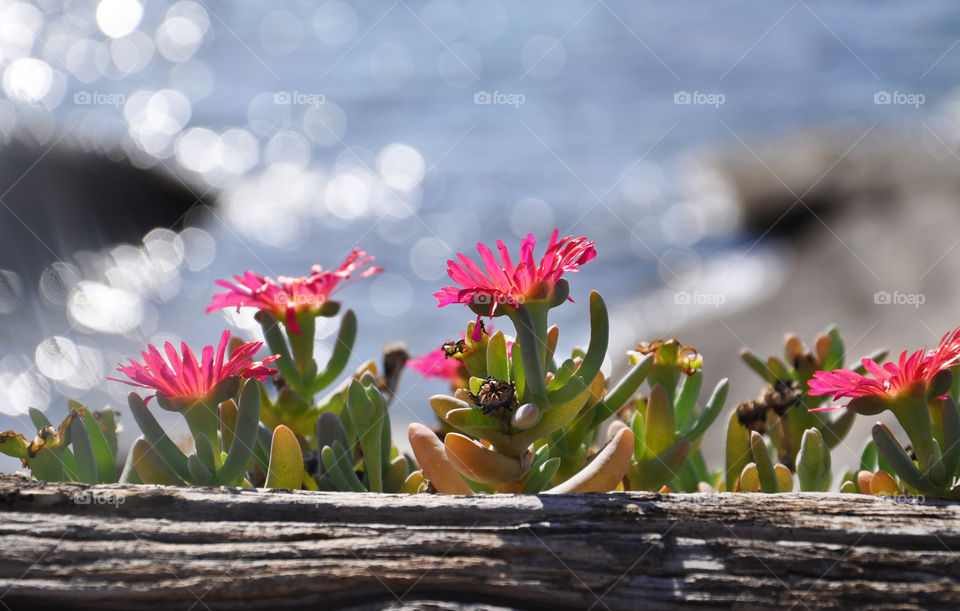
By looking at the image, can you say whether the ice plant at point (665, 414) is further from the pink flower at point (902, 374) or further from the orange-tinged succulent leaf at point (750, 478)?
the pink flower at point (902, 374)

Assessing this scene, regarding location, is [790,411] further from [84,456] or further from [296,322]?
[84,456]

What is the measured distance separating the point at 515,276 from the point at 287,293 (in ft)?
1.67

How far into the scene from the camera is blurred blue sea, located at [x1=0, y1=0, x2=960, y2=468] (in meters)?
5.21

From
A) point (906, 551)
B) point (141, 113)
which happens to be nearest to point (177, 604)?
point (906, 551)

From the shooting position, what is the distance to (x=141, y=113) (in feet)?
26.2

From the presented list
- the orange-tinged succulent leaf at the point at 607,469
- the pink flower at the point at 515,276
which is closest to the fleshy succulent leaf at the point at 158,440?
the pink flower at the point at 515,276

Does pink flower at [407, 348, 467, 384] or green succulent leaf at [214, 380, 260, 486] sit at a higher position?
pink flower at [407, 348, 467, 384]

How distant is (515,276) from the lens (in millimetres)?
1267

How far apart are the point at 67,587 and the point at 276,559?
258 millimetres

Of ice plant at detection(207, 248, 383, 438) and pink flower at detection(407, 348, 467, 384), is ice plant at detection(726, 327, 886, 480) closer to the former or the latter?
pink flower at detection(407, 348, 467, 384)

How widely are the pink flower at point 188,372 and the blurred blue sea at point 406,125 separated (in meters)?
2.89

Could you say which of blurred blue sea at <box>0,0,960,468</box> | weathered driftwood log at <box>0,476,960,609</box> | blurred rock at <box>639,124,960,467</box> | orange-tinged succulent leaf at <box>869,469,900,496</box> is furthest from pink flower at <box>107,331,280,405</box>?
blurred blue sea at <box>0,0,960,468</box>

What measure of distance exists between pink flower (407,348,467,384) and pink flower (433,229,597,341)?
1.77 ft

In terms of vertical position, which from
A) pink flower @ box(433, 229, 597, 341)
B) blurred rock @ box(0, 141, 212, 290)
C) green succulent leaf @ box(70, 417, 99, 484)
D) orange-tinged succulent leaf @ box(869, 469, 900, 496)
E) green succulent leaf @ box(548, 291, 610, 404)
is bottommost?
orange-tinged succulent leaf @ box(869, 469, 900, 496)
